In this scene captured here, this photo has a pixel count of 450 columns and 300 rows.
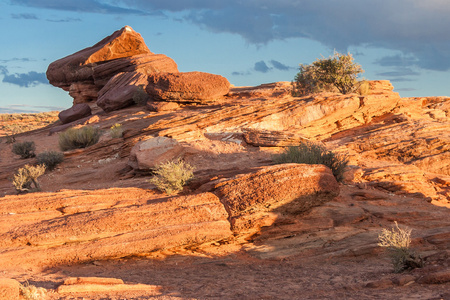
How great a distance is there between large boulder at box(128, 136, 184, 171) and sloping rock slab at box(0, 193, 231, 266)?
5546 millimetres

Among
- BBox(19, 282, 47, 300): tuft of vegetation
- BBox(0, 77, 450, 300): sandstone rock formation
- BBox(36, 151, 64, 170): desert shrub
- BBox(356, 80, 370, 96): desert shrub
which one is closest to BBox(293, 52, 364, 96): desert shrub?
BBox(356, 80, 370, 96): desert shrub

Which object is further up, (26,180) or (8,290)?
(26,180)

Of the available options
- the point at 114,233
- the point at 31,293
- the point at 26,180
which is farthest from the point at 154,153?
the point at 31,293

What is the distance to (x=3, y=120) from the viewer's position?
58.4 m

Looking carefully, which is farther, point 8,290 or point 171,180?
point 171,180

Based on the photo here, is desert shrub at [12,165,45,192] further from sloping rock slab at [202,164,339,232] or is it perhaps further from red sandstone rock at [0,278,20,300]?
red sandstone rock at [0,278,20,300]

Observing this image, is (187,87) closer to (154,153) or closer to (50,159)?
(50,159)

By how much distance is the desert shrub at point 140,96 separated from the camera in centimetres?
3172

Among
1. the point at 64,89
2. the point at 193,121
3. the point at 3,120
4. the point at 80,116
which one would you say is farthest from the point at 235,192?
the point at 3,120

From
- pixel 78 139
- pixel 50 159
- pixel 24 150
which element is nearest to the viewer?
pixel 50 159

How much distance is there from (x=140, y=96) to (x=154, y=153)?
18.2 meters

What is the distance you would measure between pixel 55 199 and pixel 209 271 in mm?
4097

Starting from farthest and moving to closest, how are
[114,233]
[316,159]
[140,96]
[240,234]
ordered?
[140,96], [316,159], [240,234], [114,233]

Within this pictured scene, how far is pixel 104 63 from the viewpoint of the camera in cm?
3900
